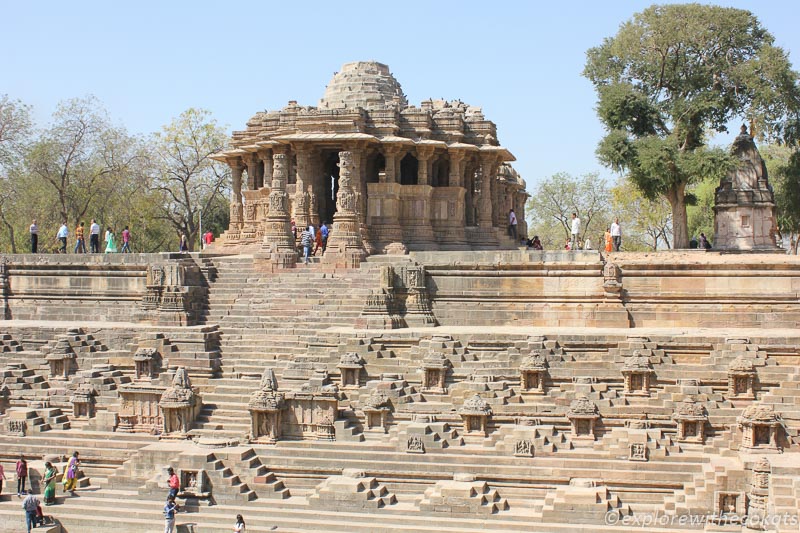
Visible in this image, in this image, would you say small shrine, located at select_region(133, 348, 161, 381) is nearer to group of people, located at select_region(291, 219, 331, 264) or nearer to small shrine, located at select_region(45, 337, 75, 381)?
small shrine, located at select_region(45, 337, 75, 381)

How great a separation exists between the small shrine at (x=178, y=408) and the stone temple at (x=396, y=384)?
0.04 meters

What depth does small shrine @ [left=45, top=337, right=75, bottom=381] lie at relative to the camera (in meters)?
21.0

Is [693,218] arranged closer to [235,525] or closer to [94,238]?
[94,238]

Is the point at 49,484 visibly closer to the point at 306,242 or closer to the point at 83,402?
the point at 83,402

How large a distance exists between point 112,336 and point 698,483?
1306 cm

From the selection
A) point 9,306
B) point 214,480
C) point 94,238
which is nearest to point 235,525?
point 214,480

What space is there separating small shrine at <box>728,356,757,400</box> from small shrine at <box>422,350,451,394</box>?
5176 mm

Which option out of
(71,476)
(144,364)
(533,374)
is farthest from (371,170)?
(71,476)

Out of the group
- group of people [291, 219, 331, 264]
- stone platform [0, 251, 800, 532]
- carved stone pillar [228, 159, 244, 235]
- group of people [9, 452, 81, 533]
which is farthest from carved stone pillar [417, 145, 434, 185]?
group of people [9, 452, 81, 533]

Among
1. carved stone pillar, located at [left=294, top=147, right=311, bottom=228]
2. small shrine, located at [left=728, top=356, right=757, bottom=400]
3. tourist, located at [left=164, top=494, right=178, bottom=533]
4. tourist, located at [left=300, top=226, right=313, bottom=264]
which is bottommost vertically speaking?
tourist, located at [left=164, top=494, right=178, bottom=533]

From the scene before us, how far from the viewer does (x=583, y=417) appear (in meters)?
16.8

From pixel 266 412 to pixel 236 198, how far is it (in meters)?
13.6

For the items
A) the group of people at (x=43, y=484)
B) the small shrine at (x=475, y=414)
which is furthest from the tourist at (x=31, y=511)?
the small shrine at (x=475, y=414)

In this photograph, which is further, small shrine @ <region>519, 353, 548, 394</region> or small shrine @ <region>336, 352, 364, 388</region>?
small shrine @ <region>336, 352, 364, 388</region>
